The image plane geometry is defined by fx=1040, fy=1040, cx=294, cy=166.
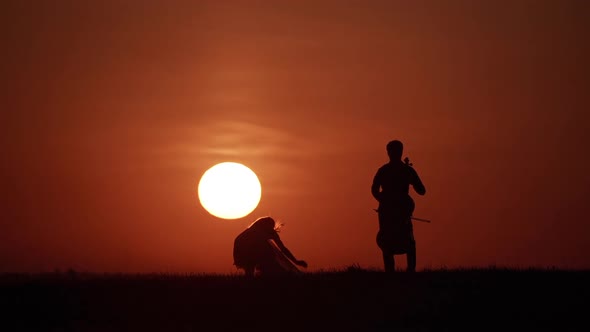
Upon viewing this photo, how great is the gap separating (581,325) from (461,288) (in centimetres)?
266

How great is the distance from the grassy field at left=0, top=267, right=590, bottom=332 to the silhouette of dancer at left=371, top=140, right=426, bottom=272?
5.95ft

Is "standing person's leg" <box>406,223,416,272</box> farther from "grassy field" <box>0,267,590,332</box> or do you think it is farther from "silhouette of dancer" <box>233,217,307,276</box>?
"silhouette of dancer" <box>233,217,307,276</box>

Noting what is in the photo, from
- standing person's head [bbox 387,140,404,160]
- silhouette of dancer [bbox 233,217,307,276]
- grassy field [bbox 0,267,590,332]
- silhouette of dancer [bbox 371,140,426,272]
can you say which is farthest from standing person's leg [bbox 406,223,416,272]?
silhouette of dancer [bbox 233,217,307,276]

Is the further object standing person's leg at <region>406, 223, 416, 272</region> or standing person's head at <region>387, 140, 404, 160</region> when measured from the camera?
standing person's leg at <region>406, 223, 416, 272</region>

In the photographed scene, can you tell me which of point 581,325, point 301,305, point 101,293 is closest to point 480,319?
point 581,325

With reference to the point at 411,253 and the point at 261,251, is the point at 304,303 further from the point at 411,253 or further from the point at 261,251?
the point at 261,251

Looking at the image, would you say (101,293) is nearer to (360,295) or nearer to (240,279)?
(240,279)

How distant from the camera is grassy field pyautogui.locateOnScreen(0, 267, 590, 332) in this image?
1480cm

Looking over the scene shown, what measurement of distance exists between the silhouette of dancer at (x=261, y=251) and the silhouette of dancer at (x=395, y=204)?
87.6 inches

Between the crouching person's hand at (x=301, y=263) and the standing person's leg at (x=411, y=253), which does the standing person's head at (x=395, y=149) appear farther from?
the crouching person's hand at (x=301, y=263)

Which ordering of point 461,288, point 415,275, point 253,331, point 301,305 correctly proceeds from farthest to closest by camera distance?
1. point 415,275
2. point 461,288
3. point 301,305
4. point 253,331

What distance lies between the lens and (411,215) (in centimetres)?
2031

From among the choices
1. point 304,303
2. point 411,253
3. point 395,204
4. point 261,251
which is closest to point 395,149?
point 395,204

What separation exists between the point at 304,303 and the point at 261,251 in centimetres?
580
